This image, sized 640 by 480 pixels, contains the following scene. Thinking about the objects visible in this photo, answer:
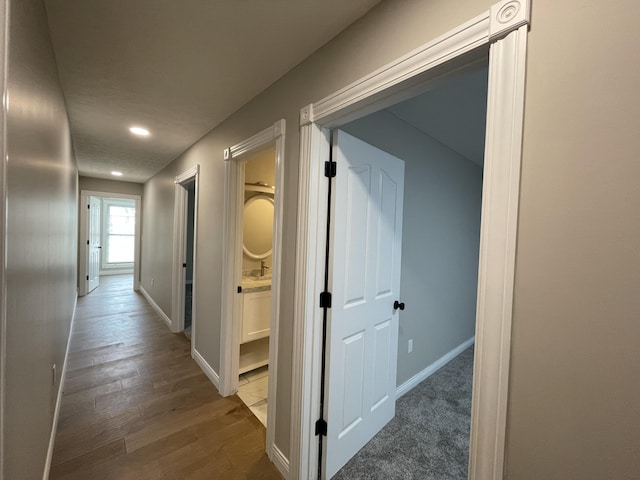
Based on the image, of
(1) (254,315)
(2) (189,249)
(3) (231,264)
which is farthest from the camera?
(2) (189,249)

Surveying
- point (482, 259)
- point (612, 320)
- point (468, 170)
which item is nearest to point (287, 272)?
point (482, 259)

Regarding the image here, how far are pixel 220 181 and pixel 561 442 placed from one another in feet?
8.18

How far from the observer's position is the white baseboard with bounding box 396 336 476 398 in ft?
7.53

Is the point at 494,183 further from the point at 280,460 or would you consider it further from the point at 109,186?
the point at 109,186

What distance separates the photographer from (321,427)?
4.75 ft

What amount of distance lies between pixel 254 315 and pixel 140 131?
7.25 ft

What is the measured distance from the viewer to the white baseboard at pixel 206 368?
2322mm

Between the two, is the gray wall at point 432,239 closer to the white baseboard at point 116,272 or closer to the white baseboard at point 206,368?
the white baseboard at point 206,368

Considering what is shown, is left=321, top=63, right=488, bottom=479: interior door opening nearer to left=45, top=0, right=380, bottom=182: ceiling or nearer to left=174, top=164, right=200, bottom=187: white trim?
left=45, top=0, right=380, bottom=182: ceiling

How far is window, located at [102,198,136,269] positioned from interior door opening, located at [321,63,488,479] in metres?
7.81

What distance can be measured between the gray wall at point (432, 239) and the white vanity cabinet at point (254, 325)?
1285 mm

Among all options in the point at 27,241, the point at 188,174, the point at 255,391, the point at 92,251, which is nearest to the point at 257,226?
the point at 188,174

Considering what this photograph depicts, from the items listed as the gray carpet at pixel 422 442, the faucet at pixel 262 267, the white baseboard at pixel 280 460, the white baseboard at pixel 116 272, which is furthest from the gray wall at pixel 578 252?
the white baseboard at pixel 116 272

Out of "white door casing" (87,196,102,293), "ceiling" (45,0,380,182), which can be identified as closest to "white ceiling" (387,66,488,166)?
"ceiling" (45,0,380,182)
